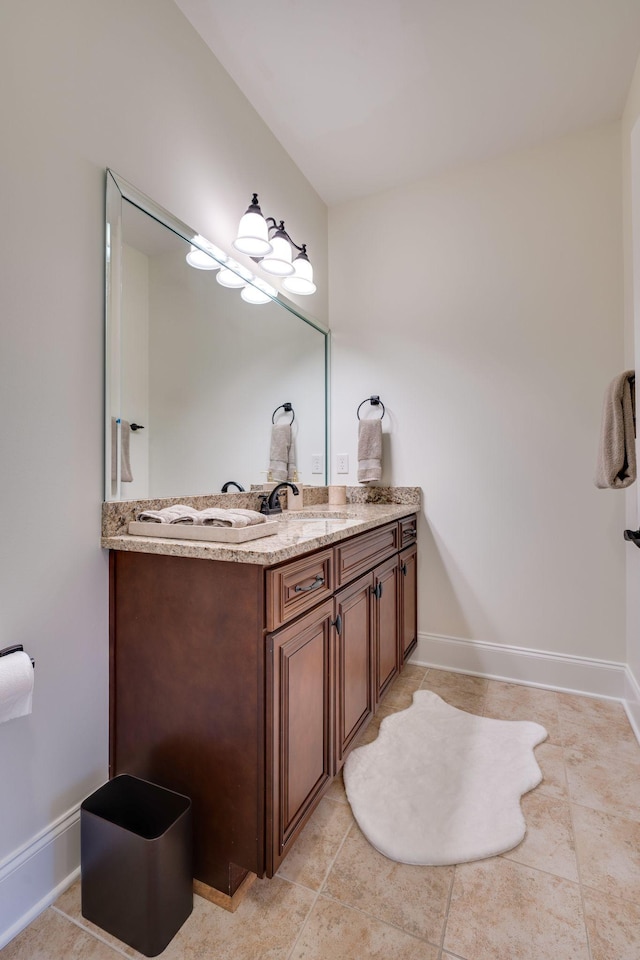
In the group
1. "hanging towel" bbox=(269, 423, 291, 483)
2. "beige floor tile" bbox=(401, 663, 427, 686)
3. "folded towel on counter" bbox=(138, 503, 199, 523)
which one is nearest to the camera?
"folded towel on counter" bbox=(138, 503, 199, 523)

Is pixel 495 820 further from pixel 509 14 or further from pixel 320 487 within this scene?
pixel 509 14

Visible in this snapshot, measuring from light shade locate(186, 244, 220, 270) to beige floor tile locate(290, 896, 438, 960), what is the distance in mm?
2036

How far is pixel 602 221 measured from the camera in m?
2.08

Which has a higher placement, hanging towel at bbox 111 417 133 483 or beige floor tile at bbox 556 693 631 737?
hanging towel at bbox 111 417 133 483

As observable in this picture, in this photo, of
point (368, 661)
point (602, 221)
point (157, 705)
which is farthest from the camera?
point (602, 221)

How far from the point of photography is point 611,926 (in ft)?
3.39

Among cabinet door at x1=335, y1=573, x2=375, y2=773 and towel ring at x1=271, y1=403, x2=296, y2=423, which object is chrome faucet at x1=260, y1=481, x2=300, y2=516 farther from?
cabinet door at x1=335, y1=573, x2=375, y2=773

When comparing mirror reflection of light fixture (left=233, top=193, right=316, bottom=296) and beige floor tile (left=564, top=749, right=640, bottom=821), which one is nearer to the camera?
beige floor tile (left=564, top=749, right=640, bottom=821)

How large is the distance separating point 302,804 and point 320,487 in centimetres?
162

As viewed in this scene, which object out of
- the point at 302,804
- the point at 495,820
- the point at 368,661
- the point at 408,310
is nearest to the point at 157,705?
the point at 302,804

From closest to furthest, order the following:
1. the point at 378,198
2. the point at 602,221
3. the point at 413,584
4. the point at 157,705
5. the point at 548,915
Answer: the point at 548,915
the point at 157,705
the point at 602,221
the point at 413,584
the point at 378,198

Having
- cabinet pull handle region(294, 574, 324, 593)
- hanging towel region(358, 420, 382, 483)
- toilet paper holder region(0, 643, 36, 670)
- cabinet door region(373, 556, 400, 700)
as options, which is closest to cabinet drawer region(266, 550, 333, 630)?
cabinet pull handle region(294, 574, 324, 593)

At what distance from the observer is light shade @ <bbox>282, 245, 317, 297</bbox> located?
214cm

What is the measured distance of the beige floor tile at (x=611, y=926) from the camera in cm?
A: 98
